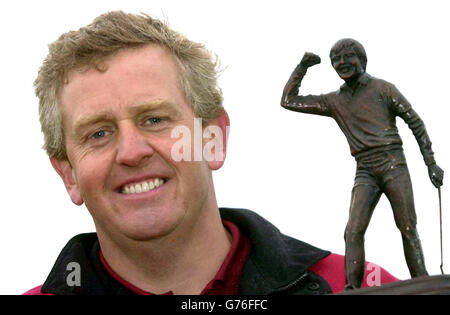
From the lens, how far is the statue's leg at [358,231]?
362cm

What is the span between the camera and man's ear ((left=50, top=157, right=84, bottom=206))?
4.08 m

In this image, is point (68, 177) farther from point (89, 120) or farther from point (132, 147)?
point (132, 147)

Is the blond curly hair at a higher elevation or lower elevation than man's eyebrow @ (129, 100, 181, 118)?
higher

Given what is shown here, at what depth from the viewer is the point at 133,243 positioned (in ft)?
12.7

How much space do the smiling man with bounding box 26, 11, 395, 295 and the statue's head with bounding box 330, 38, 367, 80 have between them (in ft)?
2.01

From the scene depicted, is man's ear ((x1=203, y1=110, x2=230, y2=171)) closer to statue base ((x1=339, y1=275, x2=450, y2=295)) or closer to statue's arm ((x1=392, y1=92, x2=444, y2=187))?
statue's arm ((x1=392, y1=92, x2=444, y2=187))

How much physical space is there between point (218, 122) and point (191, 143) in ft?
1.02

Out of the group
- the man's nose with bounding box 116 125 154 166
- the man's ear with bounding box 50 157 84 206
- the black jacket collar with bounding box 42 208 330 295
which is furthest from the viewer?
the man's ear with bounding box 50 157 84 206

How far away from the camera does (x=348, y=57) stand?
3684 mm

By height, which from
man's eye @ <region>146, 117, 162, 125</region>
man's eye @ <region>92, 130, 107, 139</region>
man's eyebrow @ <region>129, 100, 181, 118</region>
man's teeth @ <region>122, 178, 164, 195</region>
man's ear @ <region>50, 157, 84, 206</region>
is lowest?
man's teeth @ <region>122, 178, 164, 195</region>

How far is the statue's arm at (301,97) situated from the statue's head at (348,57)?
116 millimetres

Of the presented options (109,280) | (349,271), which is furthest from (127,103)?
(349,271)

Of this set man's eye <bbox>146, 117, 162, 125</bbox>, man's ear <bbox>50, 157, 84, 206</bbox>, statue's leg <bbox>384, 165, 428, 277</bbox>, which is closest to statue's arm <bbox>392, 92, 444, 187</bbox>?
statue's leg <bbox>384, 165, 428, 277</bbox>

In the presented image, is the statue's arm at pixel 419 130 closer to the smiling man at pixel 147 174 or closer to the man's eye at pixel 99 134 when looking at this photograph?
the smiling man at pixel 147 174
